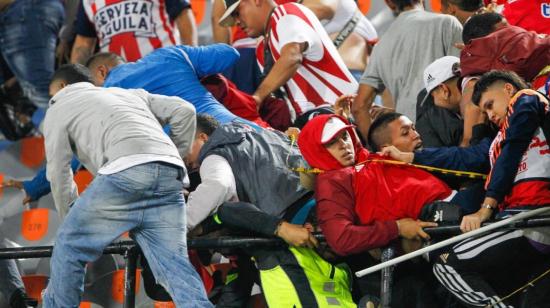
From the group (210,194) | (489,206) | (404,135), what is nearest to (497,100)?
(489,206)

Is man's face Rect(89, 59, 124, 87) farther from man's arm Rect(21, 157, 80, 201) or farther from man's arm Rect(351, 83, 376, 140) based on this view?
man's arm Rect(351, 83, 376, 140)

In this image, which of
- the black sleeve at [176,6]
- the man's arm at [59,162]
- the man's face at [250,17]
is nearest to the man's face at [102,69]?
the man's face at [250,17]

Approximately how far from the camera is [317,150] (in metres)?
5.96

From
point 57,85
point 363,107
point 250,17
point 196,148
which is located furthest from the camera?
point 250,17

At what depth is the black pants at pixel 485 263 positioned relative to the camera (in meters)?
5.46

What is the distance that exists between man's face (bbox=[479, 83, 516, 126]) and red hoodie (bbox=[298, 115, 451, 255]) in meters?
0.40

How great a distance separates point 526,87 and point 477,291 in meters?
0.90

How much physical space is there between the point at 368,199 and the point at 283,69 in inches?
58.8

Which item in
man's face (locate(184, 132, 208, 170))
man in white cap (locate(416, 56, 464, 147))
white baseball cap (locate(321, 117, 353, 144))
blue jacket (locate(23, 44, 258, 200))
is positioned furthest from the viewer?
blue jacket (locate(23, 44, 258, 200))

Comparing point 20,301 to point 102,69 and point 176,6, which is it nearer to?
point 102,69

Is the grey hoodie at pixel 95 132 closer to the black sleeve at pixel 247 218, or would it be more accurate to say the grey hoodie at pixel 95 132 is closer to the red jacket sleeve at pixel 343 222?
the black sleeve at pixel 247 218

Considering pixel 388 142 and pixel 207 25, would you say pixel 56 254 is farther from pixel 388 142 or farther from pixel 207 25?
pixel 207 25

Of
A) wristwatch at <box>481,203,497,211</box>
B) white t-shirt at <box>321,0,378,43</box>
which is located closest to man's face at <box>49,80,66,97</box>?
white t-shirt at <box>321,0,378,43</box>

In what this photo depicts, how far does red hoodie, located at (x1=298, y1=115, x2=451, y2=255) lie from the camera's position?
5602 millimetres
